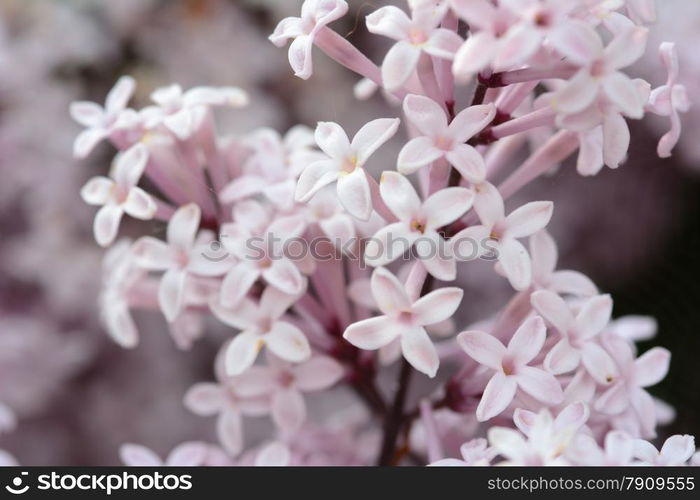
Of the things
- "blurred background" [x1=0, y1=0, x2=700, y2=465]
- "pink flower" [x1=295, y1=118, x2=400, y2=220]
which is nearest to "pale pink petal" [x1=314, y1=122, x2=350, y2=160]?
"pink flower" [x1=295, y1=118, x2=400, y2=220]

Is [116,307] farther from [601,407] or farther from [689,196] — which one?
[689,196]

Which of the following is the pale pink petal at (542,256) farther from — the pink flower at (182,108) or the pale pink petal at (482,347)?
the pink flower at (182,108)

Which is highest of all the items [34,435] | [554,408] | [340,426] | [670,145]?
[670,145]

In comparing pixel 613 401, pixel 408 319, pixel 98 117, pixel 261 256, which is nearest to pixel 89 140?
pixel 98 117

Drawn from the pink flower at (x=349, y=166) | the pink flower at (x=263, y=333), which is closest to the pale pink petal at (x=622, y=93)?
the pink flower at (x=349, y=166)
